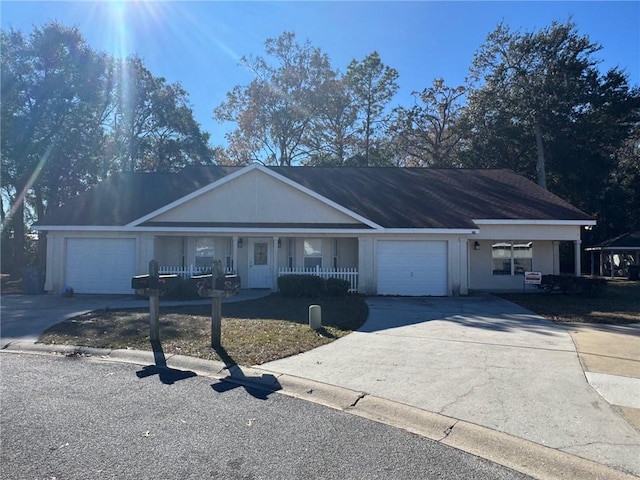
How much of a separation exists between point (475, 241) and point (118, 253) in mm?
13840

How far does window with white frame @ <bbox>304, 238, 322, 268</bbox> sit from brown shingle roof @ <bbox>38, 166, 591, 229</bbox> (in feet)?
6.18

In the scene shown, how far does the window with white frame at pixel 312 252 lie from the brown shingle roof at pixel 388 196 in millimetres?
1885

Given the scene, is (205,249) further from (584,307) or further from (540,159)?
(540,159)

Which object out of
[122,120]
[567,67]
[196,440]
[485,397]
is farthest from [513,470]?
[122,120]

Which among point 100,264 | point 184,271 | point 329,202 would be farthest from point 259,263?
point 100,264

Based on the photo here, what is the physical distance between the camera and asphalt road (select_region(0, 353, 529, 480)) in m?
3.92

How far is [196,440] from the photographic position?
14.8ft

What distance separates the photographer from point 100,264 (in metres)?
17.7

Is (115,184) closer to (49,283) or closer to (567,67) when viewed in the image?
(49,283)

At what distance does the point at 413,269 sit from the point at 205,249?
8.15 meters

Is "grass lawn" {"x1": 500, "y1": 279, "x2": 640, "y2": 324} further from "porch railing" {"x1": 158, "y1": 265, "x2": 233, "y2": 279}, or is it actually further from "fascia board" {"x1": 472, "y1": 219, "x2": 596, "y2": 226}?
"porch railing" {"x1": 158, "y1": 265, "x2": 233, "y2": 279}

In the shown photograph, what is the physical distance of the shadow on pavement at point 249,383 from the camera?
19.9ft

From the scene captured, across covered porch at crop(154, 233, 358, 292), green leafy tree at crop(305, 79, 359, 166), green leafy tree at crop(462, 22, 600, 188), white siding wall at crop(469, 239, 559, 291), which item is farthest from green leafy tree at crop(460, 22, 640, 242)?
covered porch at crop(154, 233, 358, 292)

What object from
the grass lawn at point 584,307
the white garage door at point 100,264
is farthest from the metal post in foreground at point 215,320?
the white garage door at point 100,264
